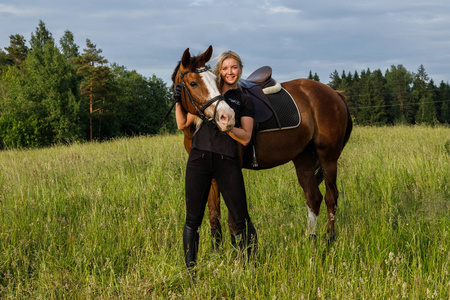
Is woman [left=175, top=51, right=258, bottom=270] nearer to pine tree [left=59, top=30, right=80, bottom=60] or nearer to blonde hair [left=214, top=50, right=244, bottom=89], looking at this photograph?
blonde hair [left=214, top=50, right=244, bottom=89]

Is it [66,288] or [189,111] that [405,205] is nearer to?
[189,111]

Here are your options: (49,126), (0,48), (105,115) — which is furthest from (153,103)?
(0,48)

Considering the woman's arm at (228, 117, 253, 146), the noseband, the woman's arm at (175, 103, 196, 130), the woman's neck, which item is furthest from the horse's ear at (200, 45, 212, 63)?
the woman's arm at (228, 117, 253, 146)

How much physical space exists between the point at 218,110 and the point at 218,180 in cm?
63

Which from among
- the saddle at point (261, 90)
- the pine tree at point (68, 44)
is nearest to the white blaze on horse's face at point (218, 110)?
the saddle at point (261, 90)

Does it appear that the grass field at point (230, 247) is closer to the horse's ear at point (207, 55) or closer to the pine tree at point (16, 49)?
the horse's ear at point (207, 55)

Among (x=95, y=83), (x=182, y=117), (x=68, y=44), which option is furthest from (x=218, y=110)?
(x=68, y=44)

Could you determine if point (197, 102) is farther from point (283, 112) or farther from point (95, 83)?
point (95, 83)

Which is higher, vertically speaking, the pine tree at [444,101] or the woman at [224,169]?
the pine tree at [444,101]

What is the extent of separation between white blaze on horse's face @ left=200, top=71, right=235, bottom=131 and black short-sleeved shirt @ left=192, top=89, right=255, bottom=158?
216mm

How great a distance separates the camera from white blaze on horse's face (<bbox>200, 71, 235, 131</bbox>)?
243cm

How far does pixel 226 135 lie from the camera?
2820 mm

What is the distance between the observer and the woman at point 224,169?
2797 millimetres

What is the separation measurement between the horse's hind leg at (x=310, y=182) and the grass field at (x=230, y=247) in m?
0.19
